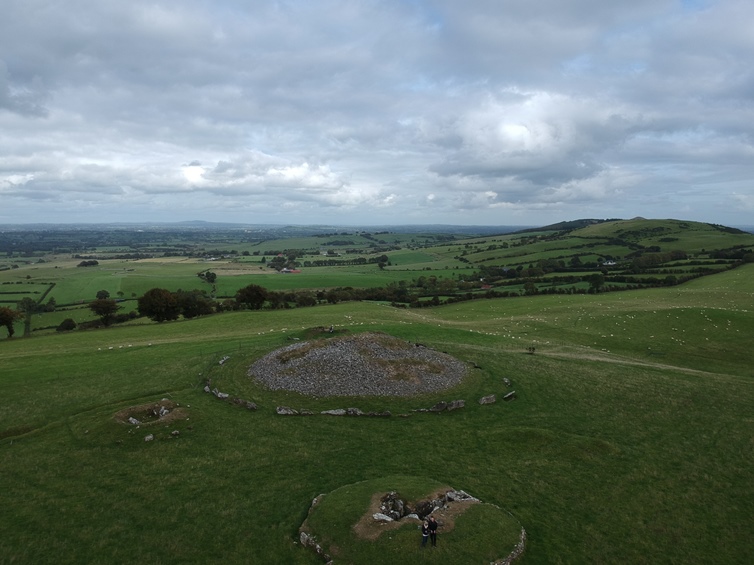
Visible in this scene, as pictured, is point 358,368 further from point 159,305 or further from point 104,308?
point 104,308

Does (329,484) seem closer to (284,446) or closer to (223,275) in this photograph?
(284,446)

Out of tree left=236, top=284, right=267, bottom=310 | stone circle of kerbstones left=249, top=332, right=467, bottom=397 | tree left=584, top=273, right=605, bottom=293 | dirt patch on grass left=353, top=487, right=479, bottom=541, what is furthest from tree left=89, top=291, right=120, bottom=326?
tree left=584, top=273, right=605, bottom=293

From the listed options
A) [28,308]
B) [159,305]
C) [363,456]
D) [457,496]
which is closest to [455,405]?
[363,456]

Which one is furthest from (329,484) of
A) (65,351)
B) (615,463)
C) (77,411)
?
(65,351)

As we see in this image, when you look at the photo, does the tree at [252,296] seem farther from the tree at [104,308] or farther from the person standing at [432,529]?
the person standing at [432,529]

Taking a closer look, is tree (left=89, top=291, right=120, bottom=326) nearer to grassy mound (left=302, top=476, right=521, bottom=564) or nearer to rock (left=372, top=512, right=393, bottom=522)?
grassy mound (left=302, top=476, right=521, bottom=564)
